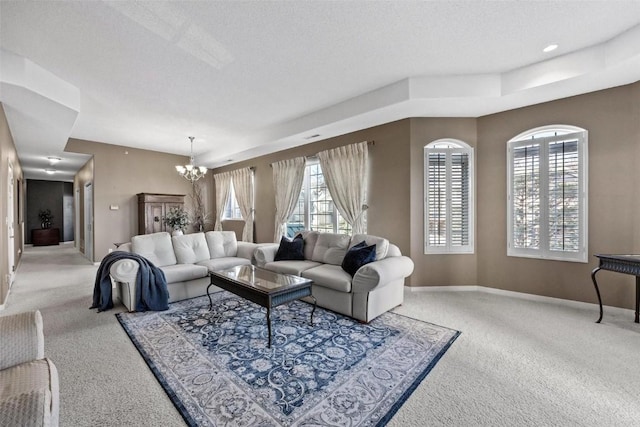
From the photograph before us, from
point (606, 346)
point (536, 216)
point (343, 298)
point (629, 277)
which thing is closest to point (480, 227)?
point (536, 216)

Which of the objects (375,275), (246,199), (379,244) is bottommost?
(375,275)

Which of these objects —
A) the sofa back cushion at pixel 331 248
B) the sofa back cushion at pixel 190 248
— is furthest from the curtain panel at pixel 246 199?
the sofa back cushion at pixel 331 248

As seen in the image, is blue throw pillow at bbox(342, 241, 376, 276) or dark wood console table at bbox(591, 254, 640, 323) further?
blue throw pillow at bbox(342, 241, 376, 276)

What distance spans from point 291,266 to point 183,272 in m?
1.51

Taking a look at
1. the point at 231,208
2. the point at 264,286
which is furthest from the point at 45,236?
the point at 264,286

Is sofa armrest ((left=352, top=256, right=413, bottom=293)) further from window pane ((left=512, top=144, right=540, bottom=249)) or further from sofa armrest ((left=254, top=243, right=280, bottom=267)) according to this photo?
window pane ((left=512, top=144, right=540, bottom=249))

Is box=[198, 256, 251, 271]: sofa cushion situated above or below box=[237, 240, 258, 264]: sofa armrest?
below

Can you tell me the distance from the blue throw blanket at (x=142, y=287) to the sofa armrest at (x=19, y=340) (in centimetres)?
198

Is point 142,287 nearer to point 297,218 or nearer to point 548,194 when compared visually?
point 297,218

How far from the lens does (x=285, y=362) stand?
7.66 feet

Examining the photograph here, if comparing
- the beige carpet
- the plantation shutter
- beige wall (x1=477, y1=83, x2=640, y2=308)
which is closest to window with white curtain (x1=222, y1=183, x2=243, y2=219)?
the beige carpet

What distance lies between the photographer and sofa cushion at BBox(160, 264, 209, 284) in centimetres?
379

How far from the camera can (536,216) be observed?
154 inches

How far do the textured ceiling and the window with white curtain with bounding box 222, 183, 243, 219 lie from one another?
11.6 feet
